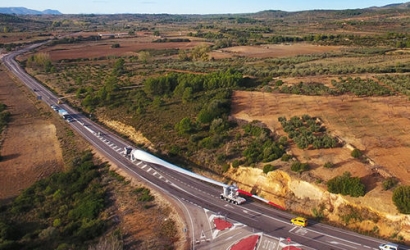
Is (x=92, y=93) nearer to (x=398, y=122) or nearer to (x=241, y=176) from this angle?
(x=241, y=176)

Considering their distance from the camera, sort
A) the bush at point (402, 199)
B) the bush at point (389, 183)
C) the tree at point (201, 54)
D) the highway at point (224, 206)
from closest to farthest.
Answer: the highway at point (224, 206) < the bush at point (402, 199) < the bush at point (389, 183) < the tree at point (201, 54)

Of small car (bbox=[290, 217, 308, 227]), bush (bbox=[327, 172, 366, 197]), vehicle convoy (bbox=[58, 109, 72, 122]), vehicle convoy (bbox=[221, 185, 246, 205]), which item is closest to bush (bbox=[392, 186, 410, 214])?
bush (bbox=[327, 172, 366, 197])

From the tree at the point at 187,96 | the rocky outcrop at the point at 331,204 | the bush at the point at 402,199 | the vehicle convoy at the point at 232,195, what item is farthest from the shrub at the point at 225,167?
the tree at the point at 187,96

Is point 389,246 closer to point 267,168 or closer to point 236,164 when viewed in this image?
point 267,168

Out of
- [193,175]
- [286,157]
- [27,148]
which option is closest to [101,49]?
[27,148]

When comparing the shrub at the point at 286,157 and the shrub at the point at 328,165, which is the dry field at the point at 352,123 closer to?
the shrub at the point at 328,165

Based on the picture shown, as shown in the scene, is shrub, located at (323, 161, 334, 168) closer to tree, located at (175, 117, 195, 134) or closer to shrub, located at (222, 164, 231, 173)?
shrub, located at (222, 164, 231, 173)

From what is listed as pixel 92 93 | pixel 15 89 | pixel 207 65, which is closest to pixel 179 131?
pixel 92 93
